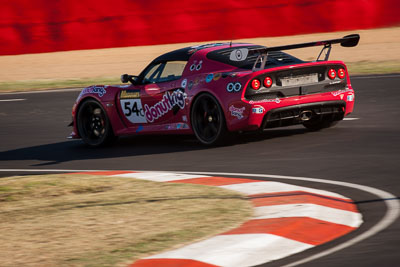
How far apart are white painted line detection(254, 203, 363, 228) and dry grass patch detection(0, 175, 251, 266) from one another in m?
0.15

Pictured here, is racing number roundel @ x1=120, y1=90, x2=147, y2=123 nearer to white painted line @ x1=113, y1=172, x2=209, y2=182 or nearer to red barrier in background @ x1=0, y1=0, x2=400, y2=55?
white painted line @ x1=113, y1=172, x2=209, y2=182

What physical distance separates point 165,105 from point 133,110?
0.64m

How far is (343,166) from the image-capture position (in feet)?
25.0

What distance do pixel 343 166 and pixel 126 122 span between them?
3.92 meters

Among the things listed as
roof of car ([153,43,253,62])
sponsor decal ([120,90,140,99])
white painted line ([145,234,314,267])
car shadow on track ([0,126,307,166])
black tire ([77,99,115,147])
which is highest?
roof of car ([153,43,253,62])

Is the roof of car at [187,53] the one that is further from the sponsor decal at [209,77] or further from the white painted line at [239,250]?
the white painted line at [239,250]

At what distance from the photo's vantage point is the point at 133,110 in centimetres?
1056

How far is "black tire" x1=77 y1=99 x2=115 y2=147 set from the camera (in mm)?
10984

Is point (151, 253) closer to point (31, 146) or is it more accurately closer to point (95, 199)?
point (95, 199)

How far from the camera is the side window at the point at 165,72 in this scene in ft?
33.2

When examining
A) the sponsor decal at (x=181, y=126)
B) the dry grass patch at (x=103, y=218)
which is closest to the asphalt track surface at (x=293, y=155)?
the sponsor decal at (x=181, y=126)

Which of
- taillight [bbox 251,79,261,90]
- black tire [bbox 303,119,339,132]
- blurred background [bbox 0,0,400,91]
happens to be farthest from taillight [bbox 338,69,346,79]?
blurred background [bbox 0,0,400,91]

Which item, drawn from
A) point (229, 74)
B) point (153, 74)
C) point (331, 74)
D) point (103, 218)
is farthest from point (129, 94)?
point (103, 218)

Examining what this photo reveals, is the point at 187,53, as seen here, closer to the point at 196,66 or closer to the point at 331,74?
the point at 196,66
